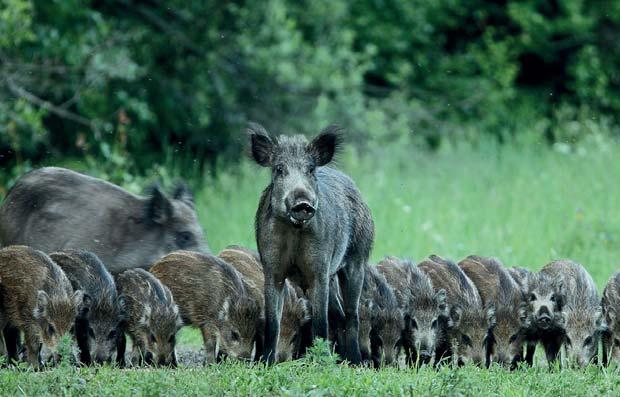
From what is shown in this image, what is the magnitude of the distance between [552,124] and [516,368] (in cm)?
1583

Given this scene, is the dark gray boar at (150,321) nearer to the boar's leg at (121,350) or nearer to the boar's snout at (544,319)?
the boar's leg at (121,350)

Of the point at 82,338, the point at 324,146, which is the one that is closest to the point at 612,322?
the point at 324,146

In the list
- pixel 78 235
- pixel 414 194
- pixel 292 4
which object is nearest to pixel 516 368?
pixel 78 235

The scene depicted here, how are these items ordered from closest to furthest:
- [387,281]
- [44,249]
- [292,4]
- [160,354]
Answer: [160,354], [387,281], [44,249], [292,4]

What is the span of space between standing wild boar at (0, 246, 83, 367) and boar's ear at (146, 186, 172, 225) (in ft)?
6.42

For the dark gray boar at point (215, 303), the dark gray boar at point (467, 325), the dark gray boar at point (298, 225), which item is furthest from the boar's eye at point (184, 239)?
the dark gray boar at point (467, 325)

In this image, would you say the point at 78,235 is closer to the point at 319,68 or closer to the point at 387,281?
the point at 387,281

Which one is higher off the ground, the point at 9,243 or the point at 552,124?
the point at 552,124

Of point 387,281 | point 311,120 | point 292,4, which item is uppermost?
point 292,4

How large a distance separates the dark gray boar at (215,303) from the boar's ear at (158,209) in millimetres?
1041

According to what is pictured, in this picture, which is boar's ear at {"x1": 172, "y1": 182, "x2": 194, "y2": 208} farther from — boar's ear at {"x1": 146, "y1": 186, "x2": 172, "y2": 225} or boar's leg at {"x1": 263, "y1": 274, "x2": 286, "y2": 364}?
boar's leg at {"x1": 263, "y1": 274, "x2": 286, "y2": 364}

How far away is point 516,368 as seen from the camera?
9594 mm

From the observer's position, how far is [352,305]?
935cm

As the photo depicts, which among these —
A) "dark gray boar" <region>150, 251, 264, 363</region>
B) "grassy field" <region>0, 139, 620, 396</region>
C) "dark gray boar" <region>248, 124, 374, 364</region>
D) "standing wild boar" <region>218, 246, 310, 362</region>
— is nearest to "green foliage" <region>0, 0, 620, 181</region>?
"grassy field" <region>0, 139, 620, 396</region>
